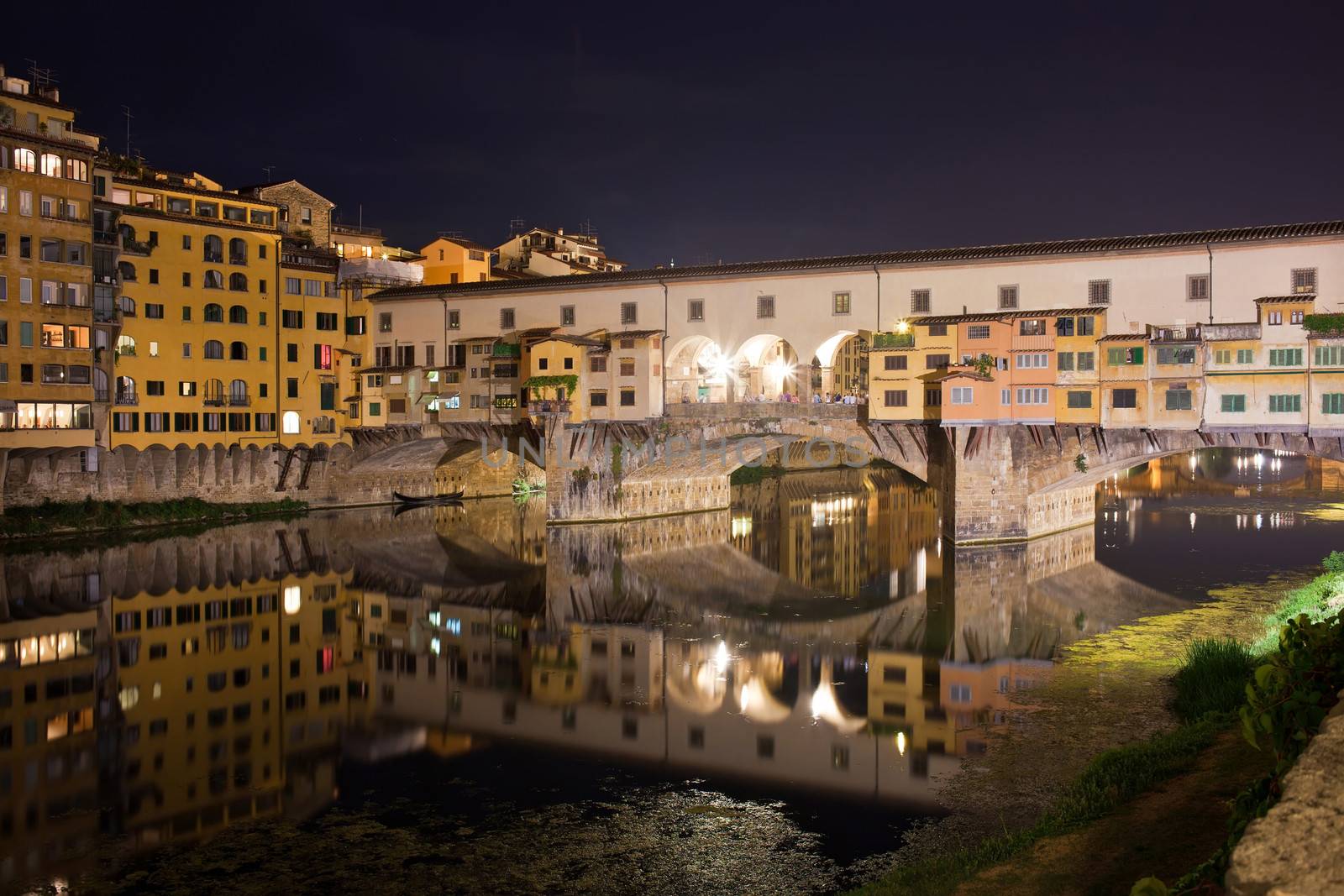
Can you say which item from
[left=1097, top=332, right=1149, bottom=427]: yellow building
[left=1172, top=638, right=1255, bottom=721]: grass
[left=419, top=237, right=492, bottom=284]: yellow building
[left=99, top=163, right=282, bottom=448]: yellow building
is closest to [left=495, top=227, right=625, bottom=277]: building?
[left=419, top=237, right=492, bottom=284]: yellow building

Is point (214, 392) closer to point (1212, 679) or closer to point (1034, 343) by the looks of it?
point (1034, 343)

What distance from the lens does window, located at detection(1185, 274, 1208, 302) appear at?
3425cm

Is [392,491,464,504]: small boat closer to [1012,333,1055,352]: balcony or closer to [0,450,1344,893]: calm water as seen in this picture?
[0,450,1344,893]: calm water

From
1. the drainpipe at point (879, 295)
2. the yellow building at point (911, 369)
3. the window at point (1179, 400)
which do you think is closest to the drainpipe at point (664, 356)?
the yellow building at point (911, 369)

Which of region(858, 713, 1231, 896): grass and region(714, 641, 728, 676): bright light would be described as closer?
region(858, 713, 1231, 896): grass

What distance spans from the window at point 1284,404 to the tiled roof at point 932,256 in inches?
197

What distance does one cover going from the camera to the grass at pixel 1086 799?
1153cm

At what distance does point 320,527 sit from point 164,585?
13.6 meters

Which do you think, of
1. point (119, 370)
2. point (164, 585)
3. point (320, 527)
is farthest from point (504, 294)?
point (164, 585)

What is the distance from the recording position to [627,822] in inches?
568

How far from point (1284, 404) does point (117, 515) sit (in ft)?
144

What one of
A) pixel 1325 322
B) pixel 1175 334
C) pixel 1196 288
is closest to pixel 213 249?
pixel 1175 334

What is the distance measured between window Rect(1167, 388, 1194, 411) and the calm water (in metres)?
5.36

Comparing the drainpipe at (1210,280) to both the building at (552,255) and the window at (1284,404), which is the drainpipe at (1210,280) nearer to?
the window at (1284,404)
